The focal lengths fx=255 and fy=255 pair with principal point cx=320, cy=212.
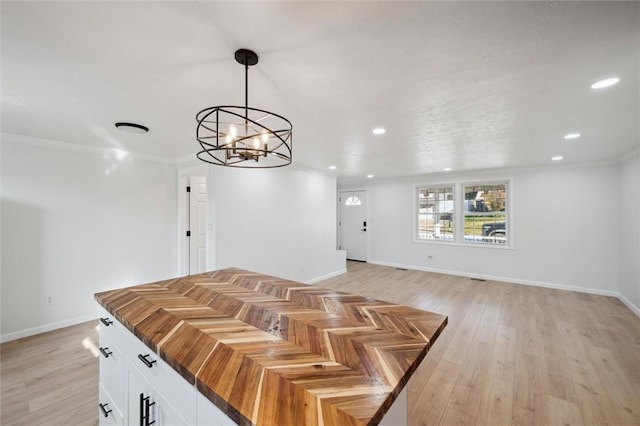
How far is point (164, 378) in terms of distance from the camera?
103cm

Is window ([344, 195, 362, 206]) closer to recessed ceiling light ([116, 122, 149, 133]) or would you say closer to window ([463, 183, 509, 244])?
window ([463, 183, 509, 244])

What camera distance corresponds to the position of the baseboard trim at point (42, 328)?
286 centimetres

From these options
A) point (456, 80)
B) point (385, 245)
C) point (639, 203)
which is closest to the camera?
point (456, 80)

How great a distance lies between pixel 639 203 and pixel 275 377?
5352 mm

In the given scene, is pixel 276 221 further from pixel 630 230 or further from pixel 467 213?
pixel 630 230

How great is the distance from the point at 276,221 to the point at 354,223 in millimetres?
3519

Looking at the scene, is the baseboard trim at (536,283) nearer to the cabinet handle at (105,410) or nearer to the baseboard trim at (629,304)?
the baseboard trim at (629,304)

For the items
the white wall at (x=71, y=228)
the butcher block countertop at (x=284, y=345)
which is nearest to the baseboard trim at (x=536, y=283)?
the butcher block countertop at (x=284, y=345)

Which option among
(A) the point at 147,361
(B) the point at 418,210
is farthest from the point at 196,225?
(B) the point at 418,210

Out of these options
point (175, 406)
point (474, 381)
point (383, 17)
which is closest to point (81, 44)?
point (383, 17)

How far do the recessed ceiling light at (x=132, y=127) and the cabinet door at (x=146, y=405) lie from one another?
2.25 m

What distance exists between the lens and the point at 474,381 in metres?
2.21

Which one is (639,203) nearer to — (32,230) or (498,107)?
(498,107)

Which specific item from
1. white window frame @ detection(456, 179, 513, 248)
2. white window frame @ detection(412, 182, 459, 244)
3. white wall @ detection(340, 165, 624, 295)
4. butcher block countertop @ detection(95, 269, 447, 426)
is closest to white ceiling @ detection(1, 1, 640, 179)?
butcher block countertop @ detection(95, 269, 447, 426)
